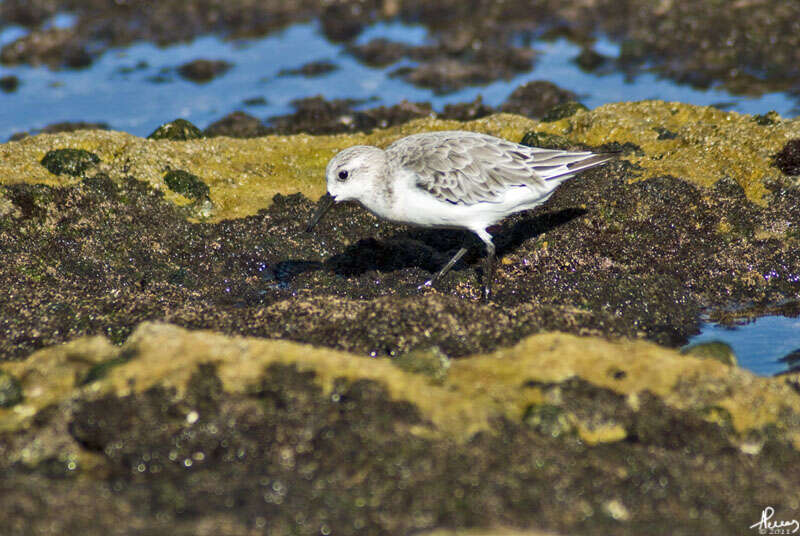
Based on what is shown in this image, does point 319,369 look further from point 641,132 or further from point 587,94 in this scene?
point 587,94

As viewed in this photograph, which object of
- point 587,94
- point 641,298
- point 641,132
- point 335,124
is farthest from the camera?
point 587,94

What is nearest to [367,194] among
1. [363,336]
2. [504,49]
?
[363,336]

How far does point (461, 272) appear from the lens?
8617mm

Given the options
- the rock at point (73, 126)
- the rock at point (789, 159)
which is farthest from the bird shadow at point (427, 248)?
the rock at point (73, 126)

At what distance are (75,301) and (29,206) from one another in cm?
231

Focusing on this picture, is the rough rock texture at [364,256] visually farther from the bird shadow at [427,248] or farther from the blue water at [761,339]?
the blue water at [761,339]

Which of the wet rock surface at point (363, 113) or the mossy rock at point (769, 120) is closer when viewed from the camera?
the mossy rock at point (769, 120)

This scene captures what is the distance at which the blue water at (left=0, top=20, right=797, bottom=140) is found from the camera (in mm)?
17203

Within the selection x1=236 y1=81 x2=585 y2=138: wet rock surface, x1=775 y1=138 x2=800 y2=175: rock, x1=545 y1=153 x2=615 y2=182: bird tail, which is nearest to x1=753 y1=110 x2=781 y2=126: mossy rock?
x1=775 y1=138 x2=800 y2=175: rock

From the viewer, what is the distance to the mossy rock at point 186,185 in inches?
376

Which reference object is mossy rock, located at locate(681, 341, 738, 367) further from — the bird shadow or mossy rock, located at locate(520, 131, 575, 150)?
mossy rock, located at locate(520, 131, 575, 150)

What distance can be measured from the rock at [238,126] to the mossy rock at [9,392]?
10698 mm

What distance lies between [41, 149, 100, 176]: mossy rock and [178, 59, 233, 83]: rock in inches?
412
